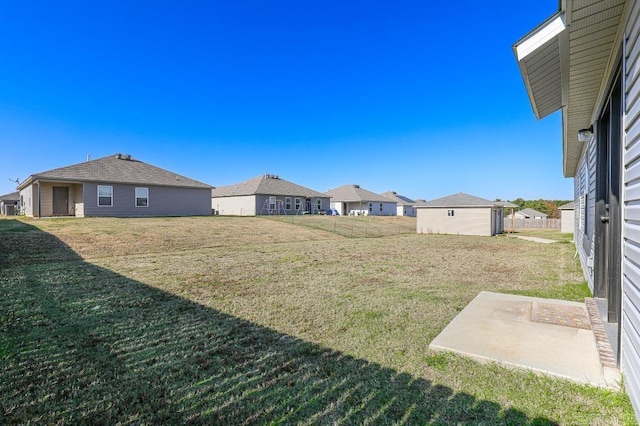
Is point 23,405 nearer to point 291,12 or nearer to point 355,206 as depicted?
point 291,12

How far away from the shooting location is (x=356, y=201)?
4153 centimetres

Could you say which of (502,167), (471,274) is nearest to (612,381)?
(471,274)

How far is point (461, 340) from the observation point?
3.63 meters

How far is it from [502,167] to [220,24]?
76.1 feet

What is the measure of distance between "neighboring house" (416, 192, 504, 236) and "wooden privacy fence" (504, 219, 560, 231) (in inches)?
370

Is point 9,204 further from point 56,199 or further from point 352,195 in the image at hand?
point 352,195

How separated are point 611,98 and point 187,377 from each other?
5.42 metres

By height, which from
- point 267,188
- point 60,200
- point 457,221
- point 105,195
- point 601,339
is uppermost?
point 267,188

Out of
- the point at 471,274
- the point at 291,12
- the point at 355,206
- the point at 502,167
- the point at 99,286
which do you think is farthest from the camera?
the point at 355,206

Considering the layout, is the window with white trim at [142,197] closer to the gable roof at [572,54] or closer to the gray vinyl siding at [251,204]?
the gray vinyl siding at [251,204]

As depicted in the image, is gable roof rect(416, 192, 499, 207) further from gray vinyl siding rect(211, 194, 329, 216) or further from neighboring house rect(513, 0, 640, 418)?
neighboring house rect(513, 0, 640, 418)

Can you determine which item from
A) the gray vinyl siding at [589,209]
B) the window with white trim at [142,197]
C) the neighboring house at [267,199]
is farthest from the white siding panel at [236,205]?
the gray vinyl siding at [589,209]

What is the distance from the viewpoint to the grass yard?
7.88 feet

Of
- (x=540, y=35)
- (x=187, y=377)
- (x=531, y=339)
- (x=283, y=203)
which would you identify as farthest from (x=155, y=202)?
(x=540, y=35)
